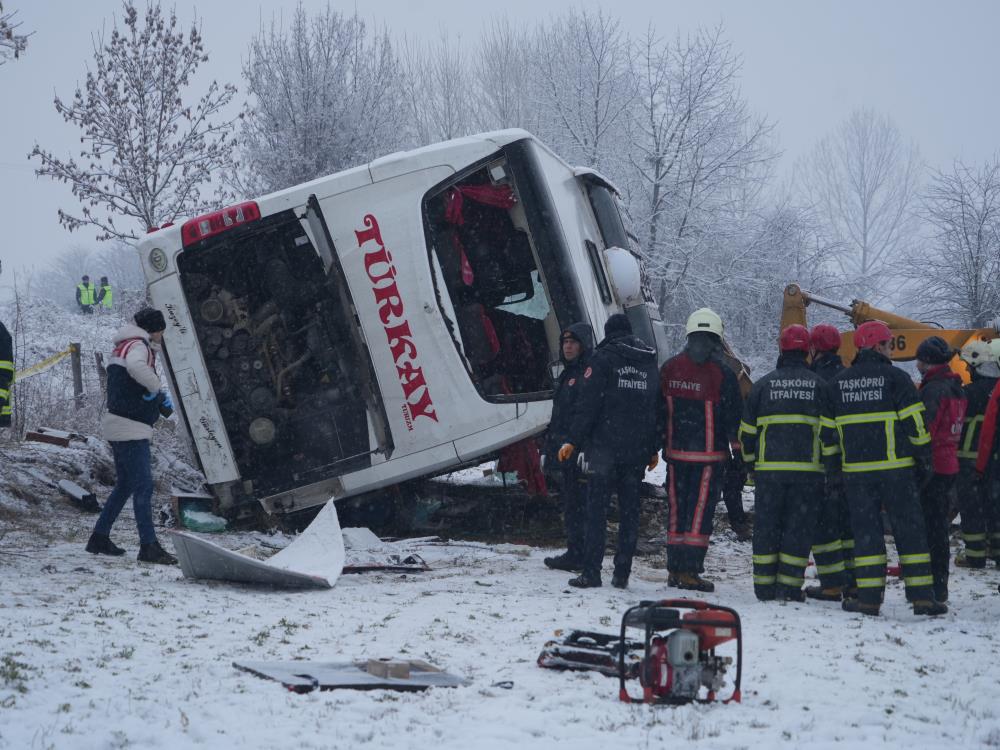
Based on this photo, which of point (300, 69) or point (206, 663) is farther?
point (300, 69)

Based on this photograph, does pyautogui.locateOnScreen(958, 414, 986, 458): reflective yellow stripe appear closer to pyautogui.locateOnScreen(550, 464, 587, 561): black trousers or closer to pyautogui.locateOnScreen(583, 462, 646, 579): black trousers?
pyautogui.locateOnScreen(583, 462, 646, 579): black trousers

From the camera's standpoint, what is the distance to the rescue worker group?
18.7 feet

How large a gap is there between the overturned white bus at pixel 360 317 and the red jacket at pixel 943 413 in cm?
236

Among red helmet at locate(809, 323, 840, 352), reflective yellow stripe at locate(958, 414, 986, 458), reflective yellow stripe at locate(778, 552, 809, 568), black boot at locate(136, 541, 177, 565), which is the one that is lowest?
reflective yellow stripe at locate(778, 552, 809, 568)

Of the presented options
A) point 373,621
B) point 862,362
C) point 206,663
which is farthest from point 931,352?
point 206,663

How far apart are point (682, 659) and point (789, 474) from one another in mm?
2502

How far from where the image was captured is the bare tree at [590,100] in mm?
24016

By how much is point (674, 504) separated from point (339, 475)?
2.53 meters

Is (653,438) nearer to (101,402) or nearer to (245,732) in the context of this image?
(245,732)

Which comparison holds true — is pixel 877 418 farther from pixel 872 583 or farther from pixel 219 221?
pixel 219 221

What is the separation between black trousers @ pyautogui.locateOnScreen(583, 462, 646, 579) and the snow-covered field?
18 centimetres

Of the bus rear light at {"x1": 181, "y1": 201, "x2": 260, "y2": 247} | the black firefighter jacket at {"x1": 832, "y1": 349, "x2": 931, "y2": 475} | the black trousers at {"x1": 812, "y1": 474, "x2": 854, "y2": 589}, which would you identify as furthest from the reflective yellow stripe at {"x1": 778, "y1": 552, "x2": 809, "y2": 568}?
the bus rear light at {"x1": 181, "y1": 201, "x2": 260, "y2": 247}

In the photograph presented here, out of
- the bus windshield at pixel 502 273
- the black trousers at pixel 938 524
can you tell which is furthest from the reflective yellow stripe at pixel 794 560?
the bus windshield at pixel 502 273

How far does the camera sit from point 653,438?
20.7ft
